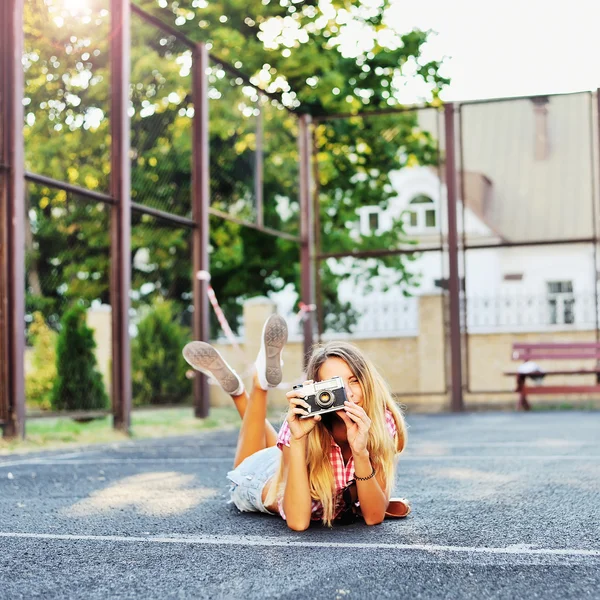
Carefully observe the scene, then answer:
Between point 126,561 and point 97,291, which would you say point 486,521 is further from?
point 97,291

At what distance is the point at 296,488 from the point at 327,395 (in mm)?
513

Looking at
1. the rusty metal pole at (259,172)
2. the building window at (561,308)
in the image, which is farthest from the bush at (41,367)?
the building window at (561,308)

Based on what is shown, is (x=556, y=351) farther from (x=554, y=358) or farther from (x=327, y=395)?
(x=327, y=395)

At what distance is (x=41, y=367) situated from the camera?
45.5 feet

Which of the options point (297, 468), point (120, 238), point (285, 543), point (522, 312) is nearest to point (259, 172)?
point (120, 238)

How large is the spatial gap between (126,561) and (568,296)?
13.8 metres

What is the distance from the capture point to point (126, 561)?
337cm

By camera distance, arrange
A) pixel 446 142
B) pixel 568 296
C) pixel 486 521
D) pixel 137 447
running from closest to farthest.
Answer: pixel 486 521
pixel 137 447
pixel 446 142
pixel 568 296

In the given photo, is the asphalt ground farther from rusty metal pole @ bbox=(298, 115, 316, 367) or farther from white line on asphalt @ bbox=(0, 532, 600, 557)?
rusty metal pole @ bbox=(298, 115, 316, 367)

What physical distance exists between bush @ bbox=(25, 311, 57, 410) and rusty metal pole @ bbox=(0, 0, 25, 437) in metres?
4.34

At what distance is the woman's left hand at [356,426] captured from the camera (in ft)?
11.8

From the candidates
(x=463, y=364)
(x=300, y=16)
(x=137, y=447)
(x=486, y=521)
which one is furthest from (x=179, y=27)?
(x=486, y=521)

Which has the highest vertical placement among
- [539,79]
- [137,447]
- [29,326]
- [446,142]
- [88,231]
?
[539,79]

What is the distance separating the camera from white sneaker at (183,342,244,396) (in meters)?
5.25
